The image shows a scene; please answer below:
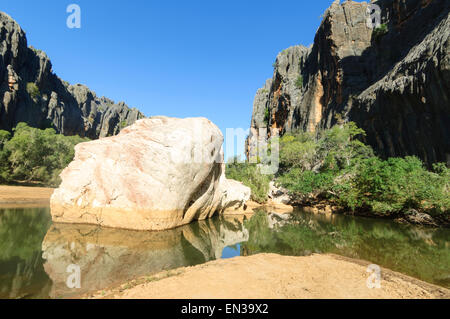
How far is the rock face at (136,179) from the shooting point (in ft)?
28.5

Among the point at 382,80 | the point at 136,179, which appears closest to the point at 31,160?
the point at 136,179

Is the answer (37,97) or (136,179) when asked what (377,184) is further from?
(37,97)

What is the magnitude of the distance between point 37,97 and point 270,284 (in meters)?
63.4

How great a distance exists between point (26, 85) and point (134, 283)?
60.8 m

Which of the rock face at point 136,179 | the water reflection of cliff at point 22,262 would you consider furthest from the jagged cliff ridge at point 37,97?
the water reflection of cliff at point 22,262

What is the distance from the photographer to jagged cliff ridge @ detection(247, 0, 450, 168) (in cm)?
1638

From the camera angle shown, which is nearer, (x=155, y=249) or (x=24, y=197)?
(x=155, y=249)

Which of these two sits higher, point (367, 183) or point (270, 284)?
point (367, 183)

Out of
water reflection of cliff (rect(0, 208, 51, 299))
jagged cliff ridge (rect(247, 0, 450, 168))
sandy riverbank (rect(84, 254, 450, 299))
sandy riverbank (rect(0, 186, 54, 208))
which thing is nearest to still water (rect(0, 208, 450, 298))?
water reflection of cliff (rect(0, 208, 51, 299))

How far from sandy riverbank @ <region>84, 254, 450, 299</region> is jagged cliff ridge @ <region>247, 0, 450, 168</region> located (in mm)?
16894

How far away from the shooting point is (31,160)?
998 inches
